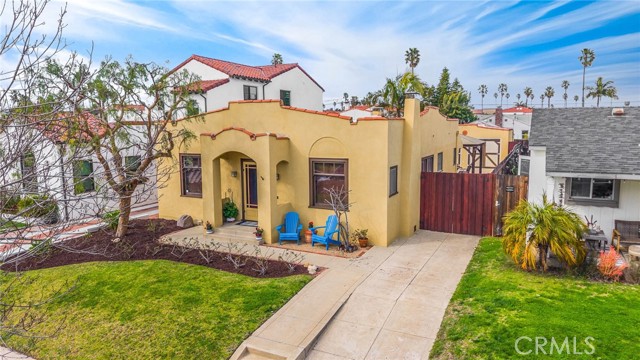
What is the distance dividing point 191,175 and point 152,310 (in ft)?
25.3

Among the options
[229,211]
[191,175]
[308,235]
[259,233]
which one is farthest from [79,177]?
Result: [191,175]

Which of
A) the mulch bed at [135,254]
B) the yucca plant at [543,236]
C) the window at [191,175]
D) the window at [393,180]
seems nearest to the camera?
the yucca plant at [543,236]

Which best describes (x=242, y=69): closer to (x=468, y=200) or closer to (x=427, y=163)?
(x=427, y=163)

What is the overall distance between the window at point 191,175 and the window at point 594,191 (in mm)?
11919

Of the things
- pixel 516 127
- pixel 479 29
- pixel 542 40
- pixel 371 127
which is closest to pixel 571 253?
pixel 371 127

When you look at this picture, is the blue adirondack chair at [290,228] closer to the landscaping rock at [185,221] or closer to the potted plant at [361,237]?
the potted plant at [361,237]

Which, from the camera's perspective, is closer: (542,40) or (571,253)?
(571,253)

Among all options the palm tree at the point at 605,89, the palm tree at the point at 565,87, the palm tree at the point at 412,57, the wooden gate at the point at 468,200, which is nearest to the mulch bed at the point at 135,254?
the wooden gate at the point at 468,200

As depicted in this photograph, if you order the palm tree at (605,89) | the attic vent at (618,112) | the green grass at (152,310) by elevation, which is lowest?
the green grass at (152,310)

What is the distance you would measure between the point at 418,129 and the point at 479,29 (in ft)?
20.8

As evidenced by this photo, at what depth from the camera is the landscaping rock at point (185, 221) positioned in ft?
48.9

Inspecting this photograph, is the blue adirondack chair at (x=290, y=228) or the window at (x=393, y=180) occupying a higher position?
the window at (x=393, y=180)

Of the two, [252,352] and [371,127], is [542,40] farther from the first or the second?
[252,352]

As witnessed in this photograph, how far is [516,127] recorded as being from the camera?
176 feet
